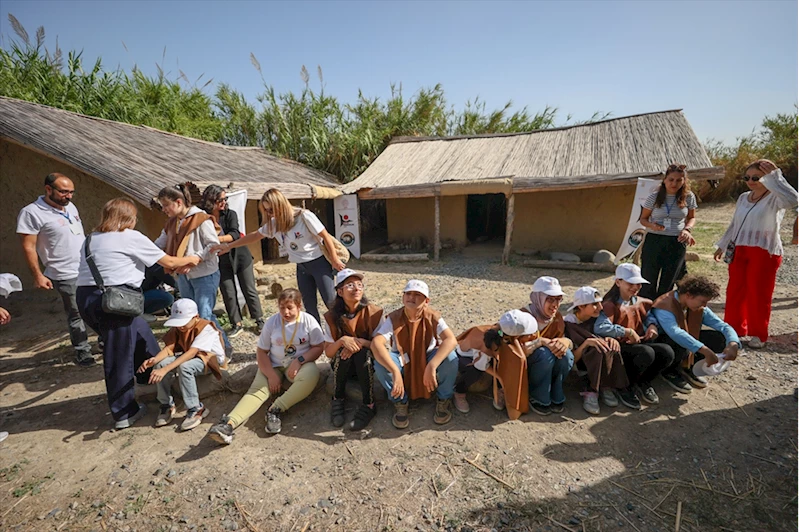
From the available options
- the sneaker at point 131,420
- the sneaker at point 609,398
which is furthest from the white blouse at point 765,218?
the sneaker at point 131,420

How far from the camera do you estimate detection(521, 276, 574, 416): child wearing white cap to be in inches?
118

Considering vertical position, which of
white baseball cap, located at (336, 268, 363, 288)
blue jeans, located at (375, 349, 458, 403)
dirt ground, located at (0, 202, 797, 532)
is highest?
white baseball cap, located at (336, 268, 363, 288)

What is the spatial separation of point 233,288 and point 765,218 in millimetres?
5822

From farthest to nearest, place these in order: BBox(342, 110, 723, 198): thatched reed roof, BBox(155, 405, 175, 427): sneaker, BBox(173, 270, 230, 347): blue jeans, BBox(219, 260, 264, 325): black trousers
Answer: BBox(342, 110, 723, 198): thatched reed roof, BBox(219, 260, 264, 325): black trousers, BBox(173, 270, 230, 347): blue jeans, BBox(155, 405, 175, 427): sneaker

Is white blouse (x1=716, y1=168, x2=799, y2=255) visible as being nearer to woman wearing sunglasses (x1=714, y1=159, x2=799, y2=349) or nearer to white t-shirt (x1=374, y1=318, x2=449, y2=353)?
woman wearing sunglasses (x1=714, y1=159, x2=799, y2=349)

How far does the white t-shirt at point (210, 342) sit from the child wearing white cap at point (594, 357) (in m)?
2.99

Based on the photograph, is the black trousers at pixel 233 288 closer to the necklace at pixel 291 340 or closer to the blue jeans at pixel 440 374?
the necklace at pixel 291 340

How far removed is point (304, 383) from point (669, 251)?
3.97 meters

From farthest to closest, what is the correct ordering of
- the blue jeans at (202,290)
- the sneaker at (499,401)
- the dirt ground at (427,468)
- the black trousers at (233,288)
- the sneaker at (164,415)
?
the black trousers at (233,288), the blue jeans at (202,290), the sneaker at (164,415), the sneaker at (499,401), the dirt ground at (427,468)

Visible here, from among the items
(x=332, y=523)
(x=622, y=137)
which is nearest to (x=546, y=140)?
(x=622, y=137)

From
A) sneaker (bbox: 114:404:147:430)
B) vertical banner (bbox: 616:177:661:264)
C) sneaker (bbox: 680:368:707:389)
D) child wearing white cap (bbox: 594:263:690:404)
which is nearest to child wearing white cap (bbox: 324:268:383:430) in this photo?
sneaker (bbox: 114:404:147:430)

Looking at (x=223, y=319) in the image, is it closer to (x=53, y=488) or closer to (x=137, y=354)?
(x=137, y=354)

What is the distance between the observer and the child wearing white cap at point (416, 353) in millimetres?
3037

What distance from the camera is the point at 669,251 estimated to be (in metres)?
4.29
